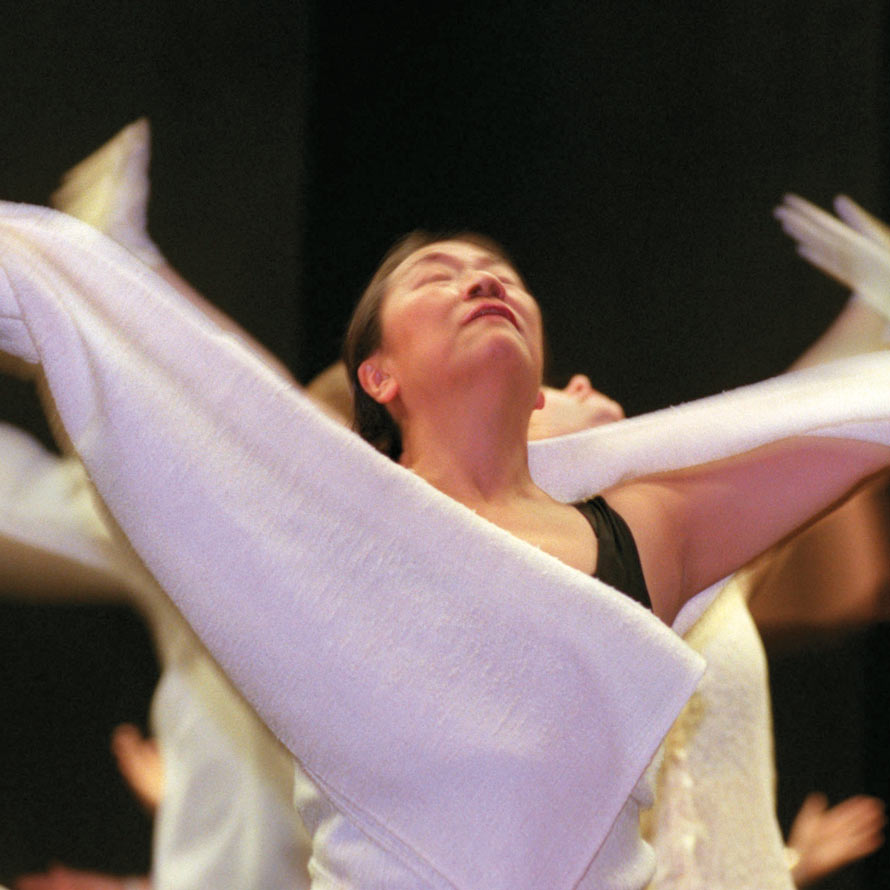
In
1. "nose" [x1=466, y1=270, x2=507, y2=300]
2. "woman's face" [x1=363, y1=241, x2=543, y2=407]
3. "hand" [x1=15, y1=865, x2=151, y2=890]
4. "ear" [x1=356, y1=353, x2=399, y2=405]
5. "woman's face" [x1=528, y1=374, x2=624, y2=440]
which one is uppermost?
"nose" [x1=466, y1=270, x2=507, y2=300]

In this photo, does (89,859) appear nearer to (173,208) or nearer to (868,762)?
(173,208)

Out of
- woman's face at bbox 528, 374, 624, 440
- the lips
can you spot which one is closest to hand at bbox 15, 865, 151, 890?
woman's face at bbox 528, 374, 624, 440

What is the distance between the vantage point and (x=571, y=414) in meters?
1.45

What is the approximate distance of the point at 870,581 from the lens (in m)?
1.28

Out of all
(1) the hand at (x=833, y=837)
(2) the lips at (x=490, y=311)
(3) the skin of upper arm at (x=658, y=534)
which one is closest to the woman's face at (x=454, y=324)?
(2) the lips at (x=490, y=311)

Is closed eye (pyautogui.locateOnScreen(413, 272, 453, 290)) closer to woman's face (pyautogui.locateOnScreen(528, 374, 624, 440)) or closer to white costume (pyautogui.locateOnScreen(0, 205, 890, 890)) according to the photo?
white costume (pyautogui.locateOnScreen(0, 205, 890, 890))

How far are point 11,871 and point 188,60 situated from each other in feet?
4.02

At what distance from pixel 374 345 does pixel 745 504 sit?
38 centimetres

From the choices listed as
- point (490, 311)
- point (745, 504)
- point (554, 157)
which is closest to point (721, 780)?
point (745, 504)

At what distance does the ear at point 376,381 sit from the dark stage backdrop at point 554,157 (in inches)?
30.8

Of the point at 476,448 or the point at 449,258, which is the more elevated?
the point at 449,258

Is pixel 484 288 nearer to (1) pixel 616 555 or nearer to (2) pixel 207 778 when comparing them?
(1) pixel 616 555

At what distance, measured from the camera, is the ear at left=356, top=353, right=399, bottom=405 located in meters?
1.10

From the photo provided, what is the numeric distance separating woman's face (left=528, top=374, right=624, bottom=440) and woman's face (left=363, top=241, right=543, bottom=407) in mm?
332
